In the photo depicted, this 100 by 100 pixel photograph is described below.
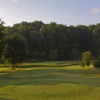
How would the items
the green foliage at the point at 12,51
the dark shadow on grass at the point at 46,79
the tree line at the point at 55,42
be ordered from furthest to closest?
1. the tree line at the point at 55,42
2. the green foliage at the point at 12,51
3. the dark shadow on grass at the point at 46,79

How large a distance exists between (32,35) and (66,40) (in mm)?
22692

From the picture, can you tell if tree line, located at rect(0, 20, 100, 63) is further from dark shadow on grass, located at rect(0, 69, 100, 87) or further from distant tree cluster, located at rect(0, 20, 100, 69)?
dark shadow on grass, located at rect(0, 69, 100, 87)

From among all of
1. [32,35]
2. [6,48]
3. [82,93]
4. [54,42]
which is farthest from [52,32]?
[82,93]

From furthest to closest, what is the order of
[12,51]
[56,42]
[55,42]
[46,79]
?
[56,42], [55,42], [12,51], [46,79]

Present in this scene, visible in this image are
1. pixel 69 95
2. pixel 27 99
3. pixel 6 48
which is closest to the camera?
pixel 27 99

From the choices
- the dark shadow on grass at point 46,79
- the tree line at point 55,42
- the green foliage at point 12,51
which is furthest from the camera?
the tree line at point 55,42

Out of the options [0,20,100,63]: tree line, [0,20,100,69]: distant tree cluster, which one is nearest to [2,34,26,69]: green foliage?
[0,20,100,63]: tree line

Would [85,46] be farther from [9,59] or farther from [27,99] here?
[27,99]

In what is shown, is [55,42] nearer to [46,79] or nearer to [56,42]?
[56,42]

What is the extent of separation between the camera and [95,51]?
109m

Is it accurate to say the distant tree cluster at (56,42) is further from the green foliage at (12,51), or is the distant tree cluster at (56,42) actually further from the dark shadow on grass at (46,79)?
the dark shadow on grass at (46,79)

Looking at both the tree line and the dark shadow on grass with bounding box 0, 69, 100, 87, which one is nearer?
the dark shadow on grass with bounding box 0, 69, 100, 87

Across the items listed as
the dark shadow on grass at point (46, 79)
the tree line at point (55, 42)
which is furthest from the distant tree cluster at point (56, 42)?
the dark shadow on grass at point (46, 79)

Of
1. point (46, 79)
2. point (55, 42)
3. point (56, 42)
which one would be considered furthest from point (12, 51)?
point (56, 42)
